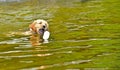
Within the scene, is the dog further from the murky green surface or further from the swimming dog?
the murky green surface

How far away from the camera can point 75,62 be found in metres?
8.92

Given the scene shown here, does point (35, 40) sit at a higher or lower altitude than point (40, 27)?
lower

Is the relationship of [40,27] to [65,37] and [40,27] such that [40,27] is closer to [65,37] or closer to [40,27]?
[40,27]

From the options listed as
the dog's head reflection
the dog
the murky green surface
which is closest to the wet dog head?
the dog

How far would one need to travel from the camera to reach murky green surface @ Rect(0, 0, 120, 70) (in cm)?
893

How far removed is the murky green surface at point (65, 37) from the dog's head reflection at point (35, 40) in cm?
11

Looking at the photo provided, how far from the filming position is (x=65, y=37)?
12.3m

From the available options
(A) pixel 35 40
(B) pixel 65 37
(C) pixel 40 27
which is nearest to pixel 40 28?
(C) pixel 40 27

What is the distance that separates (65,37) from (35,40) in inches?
34.2

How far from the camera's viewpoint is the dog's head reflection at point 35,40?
38.8 feet

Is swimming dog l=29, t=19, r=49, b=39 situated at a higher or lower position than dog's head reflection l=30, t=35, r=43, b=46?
higher

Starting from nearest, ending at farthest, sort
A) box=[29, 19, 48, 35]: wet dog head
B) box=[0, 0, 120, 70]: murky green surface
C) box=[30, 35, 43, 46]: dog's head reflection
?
box=[0, 0, 120, 70]: murky green surface, box=[30, 35, 43, 46]: dog's head reflection, box=[29, 19, 48, 35]: wet dog head

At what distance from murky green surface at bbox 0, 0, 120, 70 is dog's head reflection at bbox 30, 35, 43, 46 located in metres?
0.11

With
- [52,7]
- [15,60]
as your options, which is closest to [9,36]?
[15,60]
